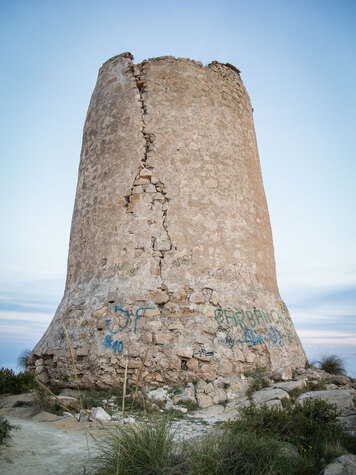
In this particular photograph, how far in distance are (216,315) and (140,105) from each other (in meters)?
4.02

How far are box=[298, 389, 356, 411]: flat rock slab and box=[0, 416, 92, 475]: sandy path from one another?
2.66m

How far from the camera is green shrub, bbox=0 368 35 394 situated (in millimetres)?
5547

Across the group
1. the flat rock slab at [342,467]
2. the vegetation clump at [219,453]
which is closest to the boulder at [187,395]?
the vegetation clump at [219,453]

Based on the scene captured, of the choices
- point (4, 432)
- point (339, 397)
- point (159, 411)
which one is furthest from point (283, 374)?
point (4, 432)

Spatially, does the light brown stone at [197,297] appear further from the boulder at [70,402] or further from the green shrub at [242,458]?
the green shrub at [242,458]

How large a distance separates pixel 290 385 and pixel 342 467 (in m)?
2.47

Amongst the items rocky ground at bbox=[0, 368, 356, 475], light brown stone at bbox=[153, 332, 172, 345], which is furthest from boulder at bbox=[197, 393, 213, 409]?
light brown stone at bbox=[153, 332, 172, 345]

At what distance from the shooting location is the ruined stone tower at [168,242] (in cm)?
553

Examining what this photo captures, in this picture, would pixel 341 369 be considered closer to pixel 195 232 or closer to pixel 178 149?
pixel 195 232

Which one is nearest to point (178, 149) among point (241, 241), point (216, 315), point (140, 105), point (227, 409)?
point (140, 105)

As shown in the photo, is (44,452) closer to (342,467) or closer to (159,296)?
(342,467)

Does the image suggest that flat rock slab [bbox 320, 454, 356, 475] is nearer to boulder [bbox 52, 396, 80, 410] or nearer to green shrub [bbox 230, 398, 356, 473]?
green shrub [bbox 230, 398, 356, 473]

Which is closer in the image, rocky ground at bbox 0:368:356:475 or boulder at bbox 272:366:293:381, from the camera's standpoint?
rocky ground at bbox 0:368:356:475

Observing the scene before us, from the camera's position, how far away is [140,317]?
561 cm
